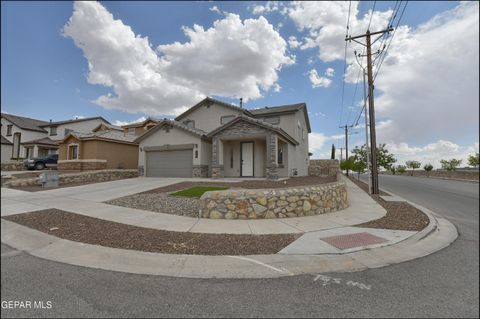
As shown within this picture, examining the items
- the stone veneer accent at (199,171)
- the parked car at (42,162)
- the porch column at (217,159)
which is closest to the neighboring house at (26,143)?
the parked car at (42,162)

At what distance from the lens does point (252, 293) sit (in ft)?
9.05

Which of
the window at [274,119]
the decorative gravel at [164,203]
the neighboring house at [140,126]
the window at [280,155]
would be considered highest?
the neighboring house at [140,126]

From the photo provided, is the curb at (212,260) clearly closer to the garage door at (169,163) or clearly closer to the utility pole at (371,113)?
the utility pole at (371,113)

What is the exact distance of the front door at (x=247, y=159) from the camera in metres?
16.0

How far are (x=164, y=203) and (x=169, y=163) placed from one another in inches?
397

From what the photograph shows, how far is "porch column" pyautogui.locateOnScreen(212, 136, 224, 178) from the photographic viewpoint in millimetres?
15070

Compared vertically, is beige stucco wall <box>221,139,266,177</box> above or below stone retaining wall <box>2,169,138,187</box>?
above

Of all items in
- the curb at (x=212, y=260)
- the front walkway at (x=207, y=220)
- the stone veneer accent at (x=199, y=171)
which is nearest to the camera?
the curb at (x=212, y=260)

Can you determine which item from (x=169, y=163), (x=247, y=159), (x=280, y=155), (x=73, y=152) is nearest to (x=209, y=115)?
(x=169, y=163)

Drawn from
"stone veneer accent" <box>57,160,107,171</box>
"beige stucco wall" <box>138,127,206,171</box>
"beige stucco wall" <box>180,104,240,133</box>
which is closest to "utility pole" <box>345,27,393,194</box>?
"beige stucco wall" <box>180,104,240,133</box>

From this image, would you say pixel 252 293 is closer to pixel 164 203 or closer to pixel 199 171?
pixel 164 203

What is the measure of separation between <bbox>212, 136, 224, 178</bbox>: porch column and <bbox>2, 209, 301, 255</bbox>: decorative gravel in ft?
31.6

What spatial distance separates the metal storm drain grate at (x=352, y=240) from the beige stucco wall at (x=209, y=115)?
1562cm

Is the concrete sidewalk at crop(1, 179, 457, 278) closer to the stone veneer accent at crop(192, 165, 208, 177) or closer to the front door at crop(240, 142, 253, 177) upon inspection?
the stone veneer accent at crop(192, 165, 208, 177)
